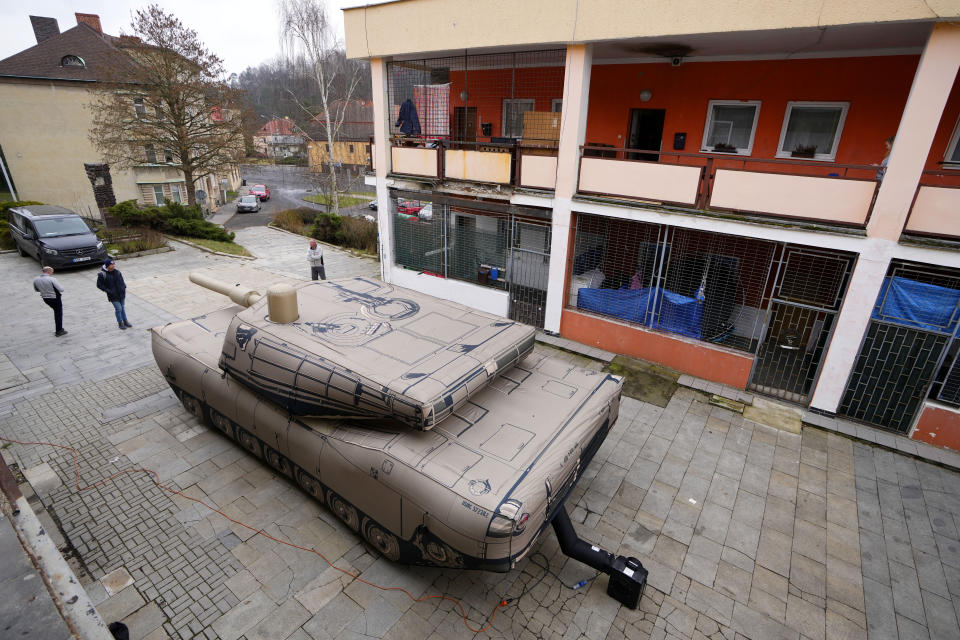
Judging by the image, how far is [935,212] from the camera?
671cm

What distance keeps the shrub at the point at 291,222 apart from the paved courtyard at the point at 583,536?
52.8 ft

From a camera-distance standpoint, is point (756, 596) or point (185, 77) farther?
point (185, 77)

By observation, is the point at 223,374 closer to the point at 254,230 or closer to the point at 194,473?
the point at 194,473

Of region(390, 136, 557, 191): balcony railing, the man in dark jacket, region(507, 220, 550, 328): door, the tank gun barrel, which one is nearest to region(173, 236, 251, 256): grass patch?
the man in dark jacket

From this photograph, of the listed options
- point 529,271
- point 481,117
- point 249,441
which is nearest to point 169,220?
point 481,117

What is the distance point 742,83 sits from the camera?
398 inches

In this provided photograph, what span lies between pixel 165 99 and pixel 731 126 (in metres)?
22.6

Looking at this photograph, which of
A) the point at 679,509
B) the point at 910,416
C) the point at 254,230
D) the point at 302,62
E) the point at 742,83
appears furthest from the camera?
the point at 302,62

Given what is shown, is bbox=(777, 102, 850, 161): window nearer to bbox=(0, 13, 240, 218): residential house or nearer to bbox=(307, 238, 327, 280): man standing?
bbox=(307, 238, 327, 280): man standing

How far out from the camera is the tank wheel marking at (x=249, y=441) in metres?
6.32

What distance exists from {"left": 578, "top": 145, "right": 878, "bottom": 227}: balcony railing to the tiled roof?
2349cm

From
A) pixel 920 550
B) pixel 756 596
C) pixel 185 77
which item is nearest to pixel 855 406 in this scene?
pixel 920 550

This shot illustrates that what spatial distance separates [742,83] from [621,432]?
8171 millimetres

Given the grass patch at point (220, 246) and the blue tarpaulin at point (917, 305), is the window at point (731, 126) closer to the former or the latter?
the blue tarpaulin at point (917, 305)
